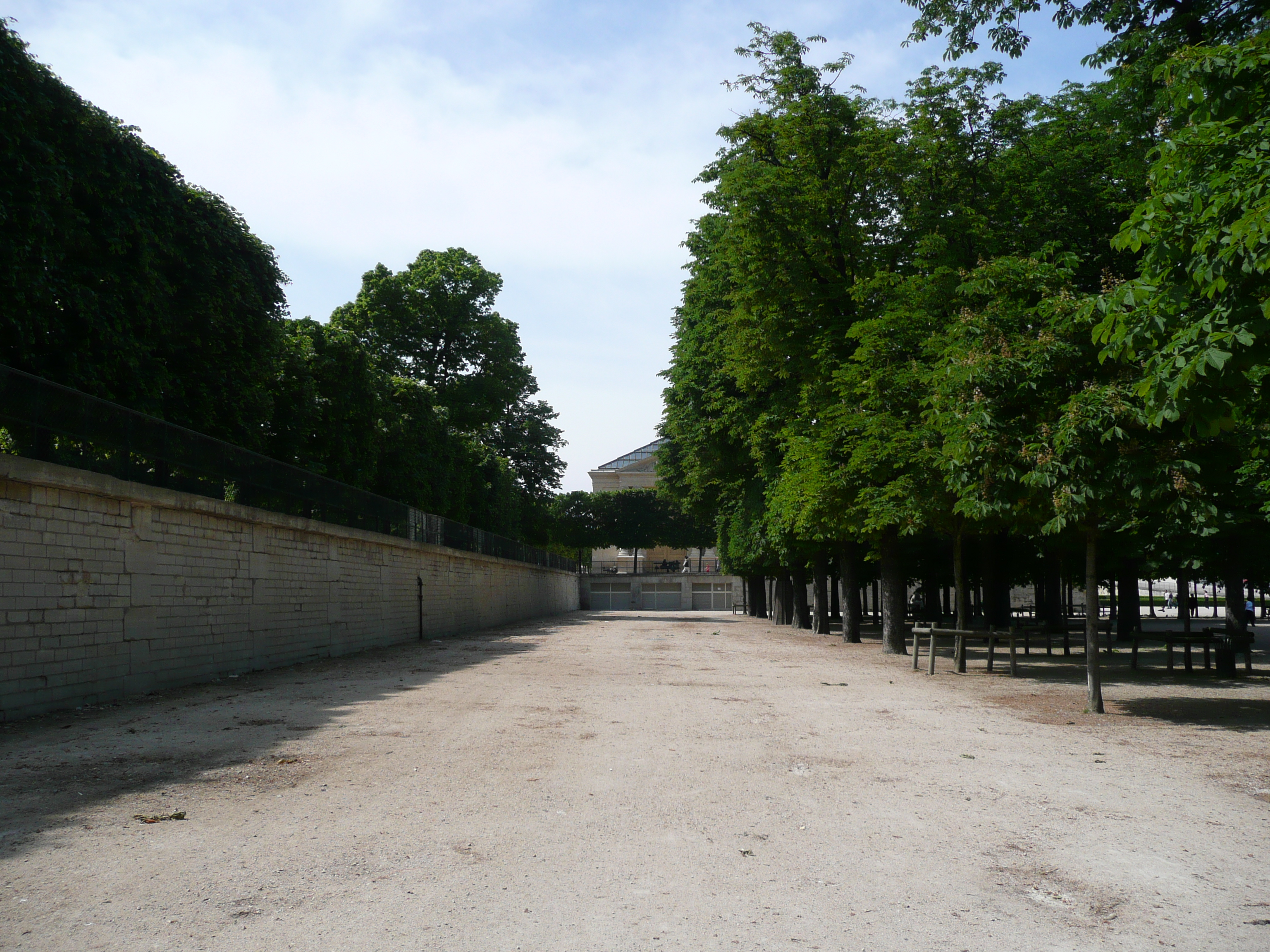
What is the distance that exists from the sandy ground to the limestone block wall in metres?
0.85

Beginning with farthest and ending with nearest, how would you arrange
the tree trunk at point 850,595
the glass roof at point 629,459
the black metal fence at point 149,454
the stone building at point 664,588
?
the glass roof at point 629,459
the stone building at point 664,588
the tree trunk at point 850,595
the black metal fence at point 149,454

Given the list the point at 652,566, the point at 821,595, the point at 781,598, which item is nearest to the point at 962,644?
the point at 821,595

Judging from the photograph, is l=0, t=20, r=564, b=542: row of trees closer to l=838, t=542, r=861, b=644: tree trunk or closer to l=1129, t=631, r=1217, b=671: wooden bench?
l=838, t=542, r=861, b=644: tree trunk

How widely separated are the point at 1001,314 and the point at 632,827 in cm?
893

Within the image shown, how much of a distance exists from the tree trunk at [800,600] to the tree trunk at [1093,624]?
24.5 metres

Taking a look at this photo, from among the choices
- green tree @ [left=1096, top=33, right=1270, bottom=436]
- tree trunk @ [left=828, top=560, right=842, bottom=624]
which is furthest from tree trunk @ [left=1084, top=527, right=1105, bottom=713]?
tree trunk @ [left=828, top=560, right=842, bottom=624]

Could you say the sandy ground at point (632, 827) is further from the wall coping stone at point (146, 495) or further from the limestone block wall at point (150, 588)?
the wall coping stone at point (146, 495)

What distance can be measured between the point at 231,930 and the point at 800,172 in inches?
764

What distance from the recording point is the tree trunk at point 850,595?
2639cm

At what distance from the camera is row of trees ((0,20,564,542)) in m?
14.8

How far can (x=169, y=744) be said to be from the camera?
8703 mm

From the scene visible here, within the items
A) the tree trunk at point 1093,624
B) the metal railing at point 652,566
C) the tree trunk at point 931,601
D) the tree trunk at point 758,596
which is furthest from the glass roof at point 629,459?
the tree trunk at point 1093,624

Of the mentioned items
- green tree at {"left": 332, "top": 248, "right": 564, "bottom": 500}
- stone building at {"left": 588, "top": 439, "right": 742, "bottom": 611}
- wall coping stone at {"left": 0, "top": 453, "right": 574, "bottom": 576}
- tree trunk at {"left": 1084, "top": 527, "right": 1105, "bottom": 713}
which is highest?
green tree at {"left": 332, "top": 248, "right": 564, "bottom": 500}

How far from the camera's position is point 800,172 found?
816 inches
